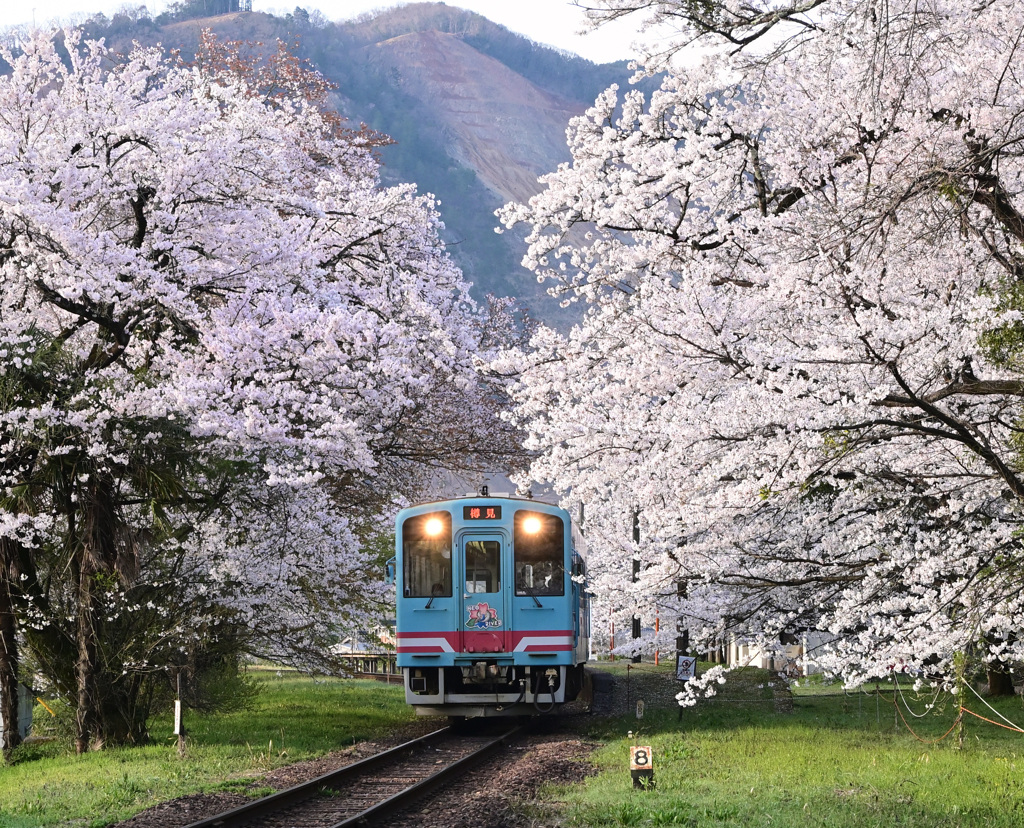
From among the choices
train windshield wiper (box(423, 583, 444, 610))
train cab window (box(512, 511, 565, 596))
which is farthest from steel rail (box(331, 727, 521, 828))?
train cab window (box(512, 511, 565, 596))

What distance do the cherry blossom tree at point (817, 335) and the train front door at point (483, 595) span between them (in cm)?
157

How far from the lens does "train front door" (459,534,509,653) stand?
15.1 m

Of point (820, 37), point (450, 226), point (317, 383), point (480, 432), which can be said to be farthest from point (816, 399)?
point (450, 226)

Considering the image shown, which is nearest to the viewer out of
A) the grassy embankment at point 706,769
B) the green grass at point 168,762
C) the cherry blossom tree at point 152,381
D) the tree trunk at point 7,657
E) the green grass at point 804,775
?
the green grass at point 804,775

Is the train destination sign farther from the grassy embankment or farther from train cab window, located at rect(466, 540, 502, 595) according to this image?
the grassy embankment

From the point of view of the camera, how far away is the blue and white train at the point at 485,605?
15.1 meters

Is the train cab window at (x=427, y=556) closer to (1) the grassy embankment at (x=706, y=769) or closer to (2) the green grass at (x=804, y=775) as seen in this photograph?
(1) the grassy embankment at (x=706, y=769)

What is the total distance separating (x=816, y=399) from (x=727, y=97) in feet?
20.0

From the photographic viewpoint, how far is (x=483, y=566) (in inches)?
605

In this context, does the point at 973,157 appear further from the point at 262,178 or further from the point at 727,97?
the point at 262,178

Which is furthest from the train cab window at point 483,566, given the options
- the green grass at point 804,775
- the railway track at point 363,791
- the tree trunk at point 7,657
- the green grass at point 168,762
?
the tree trunk at point 7,657

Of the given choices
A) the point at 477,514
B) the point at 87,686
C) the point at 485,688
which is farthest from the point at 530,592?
the point at 87,686

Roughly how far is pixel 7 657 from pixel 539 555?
22.4ft

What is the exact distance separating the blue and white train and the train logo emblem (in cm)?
1
